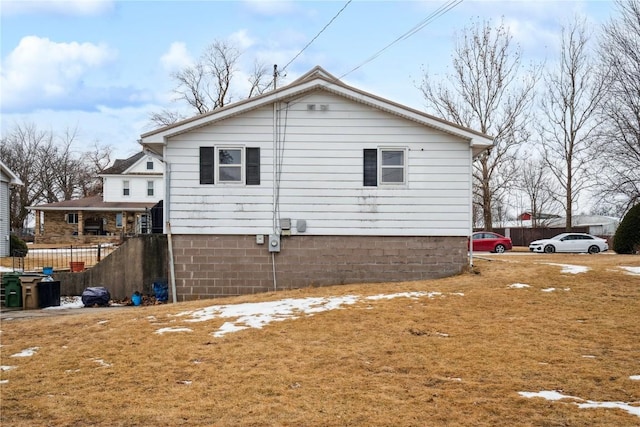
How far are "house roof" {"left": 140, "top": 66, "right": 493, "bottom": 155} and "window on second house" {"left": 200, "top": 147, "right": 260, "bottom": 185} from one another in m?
0.78

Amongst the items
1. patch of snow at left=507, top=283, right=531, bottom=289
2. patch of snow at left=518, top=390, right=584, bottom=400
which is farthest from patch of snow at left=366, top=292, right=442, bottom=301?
patch of snow at left=518, top=390, right=584, bottom=400

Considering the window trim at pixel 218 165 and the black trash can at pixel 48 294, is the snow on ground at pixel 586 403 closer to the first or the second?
the window trim at pixel 218 165

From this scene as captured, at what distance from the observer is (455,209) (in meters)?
14.7

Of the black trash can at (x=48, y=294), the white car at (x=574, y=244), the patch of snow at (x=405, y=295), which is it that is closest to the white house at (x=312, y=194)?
the patch of snow at (x=405, y=295)

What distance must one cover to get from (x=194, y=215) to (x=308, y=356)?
755 cm

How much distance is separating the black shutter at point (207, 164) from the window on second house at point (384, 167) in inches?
151

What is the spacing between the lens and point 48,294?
1480 cm

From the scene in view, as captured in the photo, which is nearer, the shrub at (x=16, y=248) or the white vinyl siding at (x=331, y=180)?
the white vinyl siding at (x=331, y=180)

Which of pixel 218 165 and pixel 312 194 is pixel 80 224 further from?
pixel 312 194

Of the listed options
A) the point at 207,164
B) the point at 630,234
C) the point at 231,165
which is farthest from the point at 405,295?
the point at 630,234

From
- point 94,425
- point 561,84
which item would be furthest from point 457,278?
point 561,84

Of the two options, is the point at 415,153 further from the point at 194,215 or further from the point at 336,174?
the point at 194,215

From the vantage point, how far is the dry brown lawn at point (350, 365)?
5547 millimetres

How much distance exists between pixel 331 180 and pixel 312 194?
1.96 ft
